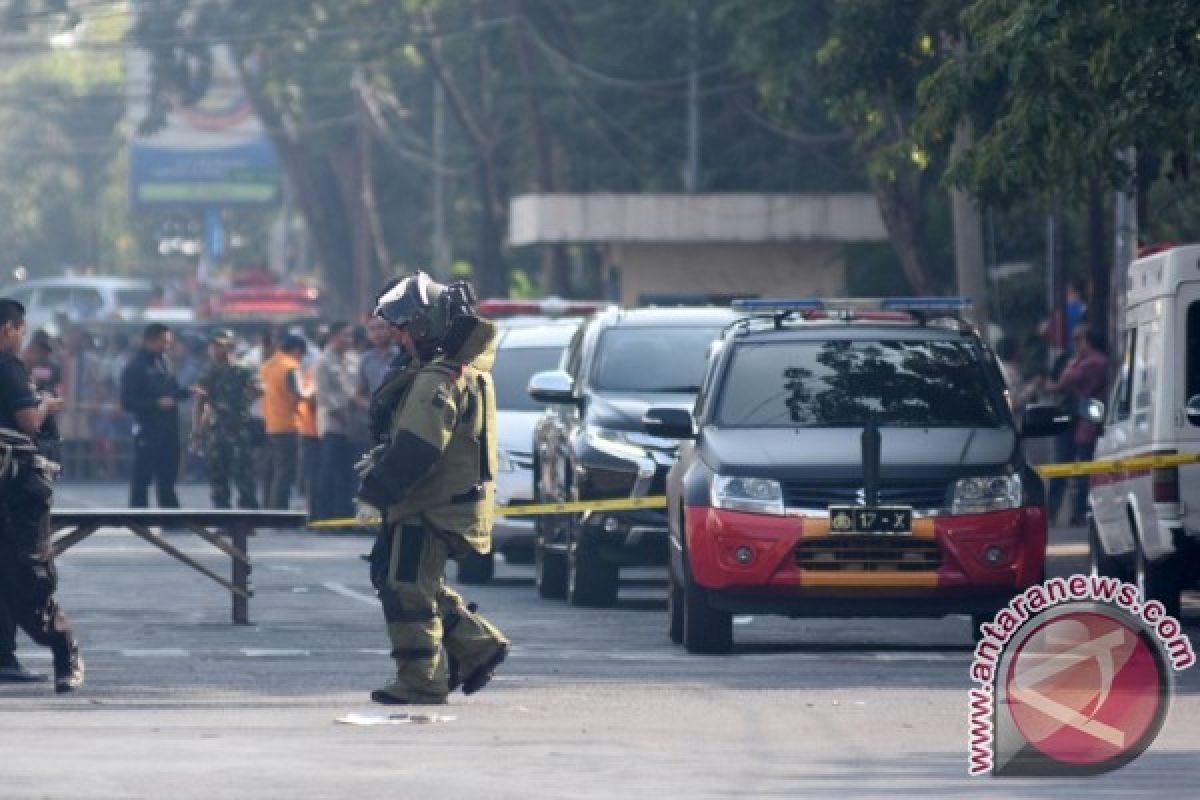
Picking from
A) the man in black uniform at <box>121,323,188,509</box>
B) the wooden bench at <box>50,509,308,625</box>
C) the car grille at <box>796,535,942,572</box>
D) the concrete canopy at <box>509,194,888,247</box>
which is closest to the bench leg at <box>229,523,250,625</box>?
the wooden bench at <box>50,509,308,625</box>

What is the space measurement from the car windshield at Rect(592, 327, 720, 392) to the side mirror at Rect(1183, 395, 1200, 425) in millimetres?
4410

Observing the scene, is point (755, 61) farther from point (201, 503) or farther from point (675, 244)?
point (675, 244)

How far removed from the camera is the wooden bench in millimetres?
17969

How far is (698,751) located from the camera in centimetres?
1209

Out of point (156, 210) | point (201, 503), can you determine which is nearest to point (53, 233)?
point (156, 210)

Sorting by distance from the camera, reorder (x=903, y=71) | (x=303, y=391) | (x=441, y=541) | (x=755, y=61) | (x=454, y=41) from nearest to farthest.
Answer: (x=441, y=541), (x=903, y=71), (x=303, y=391), (x=755, y=61), (x=454, y=41)

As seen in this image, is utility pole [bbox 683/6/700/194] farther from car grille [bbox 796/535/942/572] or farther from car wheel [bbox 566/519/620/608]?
car grille [bbox 796/535/942/572]

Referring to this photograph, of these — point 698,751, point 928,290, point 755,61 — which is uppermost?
point 755,61

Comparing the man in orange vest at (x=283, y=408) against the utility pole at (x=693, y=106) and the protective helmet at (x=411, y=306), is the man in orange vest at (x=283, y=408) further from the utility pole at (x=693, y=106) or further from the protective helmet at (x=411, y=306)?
the protective helmet at (x=411, y=306)

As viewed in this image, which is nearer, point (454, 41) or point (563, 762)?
point (563, 762)

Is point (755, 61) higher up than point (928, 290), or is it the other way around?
point (755, 61)

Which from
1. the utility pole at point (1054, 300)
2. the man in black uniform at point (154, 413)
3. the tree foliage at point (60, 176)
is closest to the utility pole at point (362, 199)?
A: the utility pole at point (1054, 300)

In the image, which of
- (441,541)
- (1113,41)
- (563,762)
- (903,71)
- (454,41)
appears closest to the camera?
(563,762)

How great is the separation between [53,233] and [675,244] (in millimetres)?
83251
